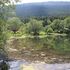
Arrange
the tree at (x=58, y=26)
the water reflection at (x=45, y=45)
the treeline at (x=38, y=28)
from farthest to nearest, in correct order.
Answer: the tree at (x=58, y=26), the treeline at (x=38, y=28), the water reflection at (x=45, y=45)

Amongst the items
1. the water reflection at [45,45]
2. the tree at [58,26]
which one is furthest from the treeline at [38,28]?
the water reflection at [45,45]

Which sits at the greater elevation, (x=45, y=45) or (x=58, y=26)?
(x=45, y=45)

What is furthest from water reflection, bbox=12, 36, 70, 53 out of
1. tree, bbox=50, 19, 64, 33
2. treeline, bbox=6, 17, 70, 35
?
tree, bbox=50, 19, 64, 33

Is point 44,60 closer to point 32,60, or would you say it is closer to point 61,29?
point 32,60

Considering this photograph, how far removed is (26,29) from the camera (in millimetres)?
94250

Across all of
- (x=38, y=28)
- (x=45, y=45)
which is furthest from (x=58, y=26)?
(x=45, y=45)

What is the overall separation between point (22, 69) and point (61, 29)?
70.7 m

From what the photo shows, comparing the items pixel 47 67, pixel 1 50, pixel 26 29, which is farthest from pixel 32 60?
pixel 26 29

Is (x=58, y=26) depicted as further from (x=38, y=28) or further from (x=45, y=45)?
(x=45, y=45)

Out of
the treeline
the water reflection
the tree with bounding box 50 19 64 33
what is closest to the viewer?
the water reflection

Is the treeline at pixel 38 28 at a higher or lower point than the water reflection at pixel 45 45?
lower

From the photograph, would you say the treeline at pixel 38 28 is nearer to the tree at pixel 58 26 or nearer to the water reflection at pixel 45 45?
the tree at pixel 58 26

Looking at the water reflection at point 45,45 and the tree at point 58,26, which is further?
the tree at point 58,26

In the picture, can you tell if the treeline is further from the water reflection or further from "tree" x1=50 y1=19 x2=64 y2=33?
the water reflection
